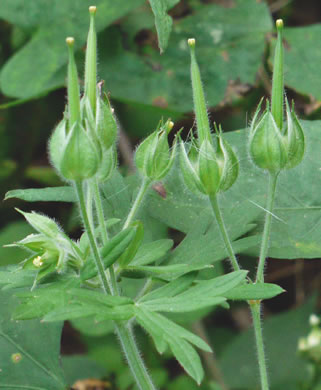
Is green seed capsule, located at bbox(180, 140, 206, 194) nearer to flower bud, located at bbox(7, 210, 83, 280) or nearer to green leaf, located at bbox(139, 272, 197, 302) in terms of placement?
green leaf, located at bbox(139, 272, 197, 302)

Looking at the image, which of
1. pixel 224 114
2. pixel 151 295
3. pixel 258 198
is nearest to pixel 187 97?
pixel 224 114

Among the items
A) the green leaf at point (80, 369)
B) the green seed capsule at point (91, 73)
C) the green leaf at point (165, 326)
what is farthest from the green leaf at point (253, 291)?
the green leaf at point (80, 369)

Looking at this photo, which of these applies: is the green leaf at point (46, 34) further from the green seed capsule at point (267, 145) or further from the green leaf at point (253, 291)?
the green leaf at point (253, 291)

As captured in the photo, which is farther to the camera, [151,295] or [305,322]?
[305,322]

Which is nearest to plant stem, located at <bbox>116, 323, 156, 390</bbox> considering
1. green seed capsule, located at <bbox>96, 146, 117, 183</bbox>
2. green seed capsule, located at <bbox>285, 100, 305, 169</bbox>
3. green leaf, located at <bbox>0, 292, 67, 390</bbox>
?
green seed capsule, located at <bbox>96, 146, 117, 183</bbox>

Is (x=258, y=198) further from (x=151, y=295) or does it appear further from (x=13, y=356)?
(x=13, y=356)
